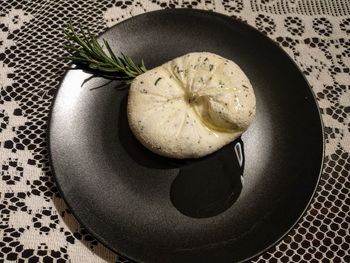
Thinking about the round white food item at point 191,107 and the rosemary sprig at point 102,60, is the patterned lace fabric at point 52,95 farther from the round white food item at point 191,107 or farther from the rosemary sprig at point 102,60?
the round white food item at point 191,107

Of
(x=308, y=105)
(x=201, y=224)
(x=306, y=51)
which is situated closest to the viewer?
(x=201, y=224)

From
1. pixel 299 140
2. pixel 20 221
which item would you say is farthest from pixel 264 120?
pixel 20 221

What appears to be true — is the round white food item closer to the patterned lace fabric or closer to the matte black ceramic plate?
the matte black ceramic plate

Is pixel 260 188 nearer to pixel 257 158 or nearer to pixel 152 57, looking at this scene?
pixel 257 158

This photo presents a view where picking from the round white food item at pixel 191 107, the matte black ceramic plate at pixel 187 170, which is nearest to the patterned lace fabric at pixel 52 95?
the matte black ceramic plate at pixel 187 170

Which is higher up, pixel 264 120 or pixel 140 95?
pixel 140 95

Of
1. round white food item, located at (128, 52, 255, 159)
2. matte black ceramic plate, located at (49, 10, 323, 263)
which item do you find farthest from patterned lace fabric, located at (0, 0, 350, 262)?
round white food item, located at (128, 52, 255, 159)

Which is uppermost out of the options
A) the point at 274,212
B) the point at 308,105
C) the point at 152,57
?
the point at 152,57

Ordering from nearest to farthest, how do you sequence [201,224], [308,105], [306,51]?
1. [201,224]
2. [308,105]
3. [306,51]
